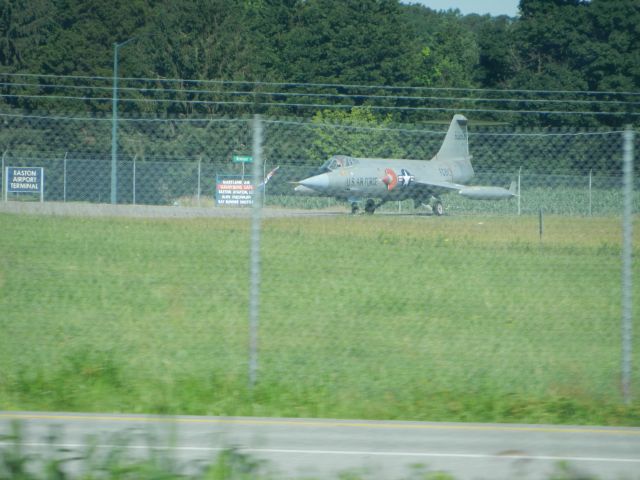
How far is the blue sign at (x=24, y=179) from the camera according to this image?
959cm

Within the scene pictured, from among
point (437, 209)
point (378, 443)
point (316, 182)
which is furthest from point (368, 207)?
point (378, 443)

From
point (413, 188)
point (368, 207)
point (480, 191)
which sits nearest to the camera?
point (413, 188)

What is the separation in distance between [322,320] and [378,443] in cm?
324

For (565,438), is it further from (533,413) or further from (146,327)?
(146,327)

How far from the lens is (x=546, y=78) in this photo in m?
44.4

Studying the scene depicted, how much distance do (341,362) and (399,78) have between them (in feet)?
133

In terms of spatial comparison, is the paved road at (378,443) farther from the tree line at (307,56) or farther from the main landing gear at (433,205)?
the tree line at (307,56)

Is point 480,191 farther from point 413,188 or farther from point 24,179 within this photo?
point 24,179

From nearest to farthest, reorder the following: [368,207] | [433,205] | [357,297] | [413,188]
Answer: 1. [433,205]
2. [413,188]
3. [368,207]
4. [357,297]

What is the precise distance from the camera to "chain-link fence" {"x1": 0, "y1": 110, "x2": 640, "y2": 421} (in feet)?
24.3

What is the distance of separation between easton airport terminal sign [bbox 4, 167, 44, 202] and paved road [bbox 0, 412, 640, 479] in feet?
11.2

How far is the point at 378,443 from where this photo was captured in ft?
20.6

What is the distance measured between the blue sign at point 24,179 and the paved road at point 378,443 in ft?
11.2

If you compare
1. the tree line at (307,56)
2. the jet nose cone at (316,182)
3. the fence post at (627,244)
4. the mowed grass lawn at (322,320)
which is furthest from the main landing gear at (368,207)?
the tree line at (307,56)
